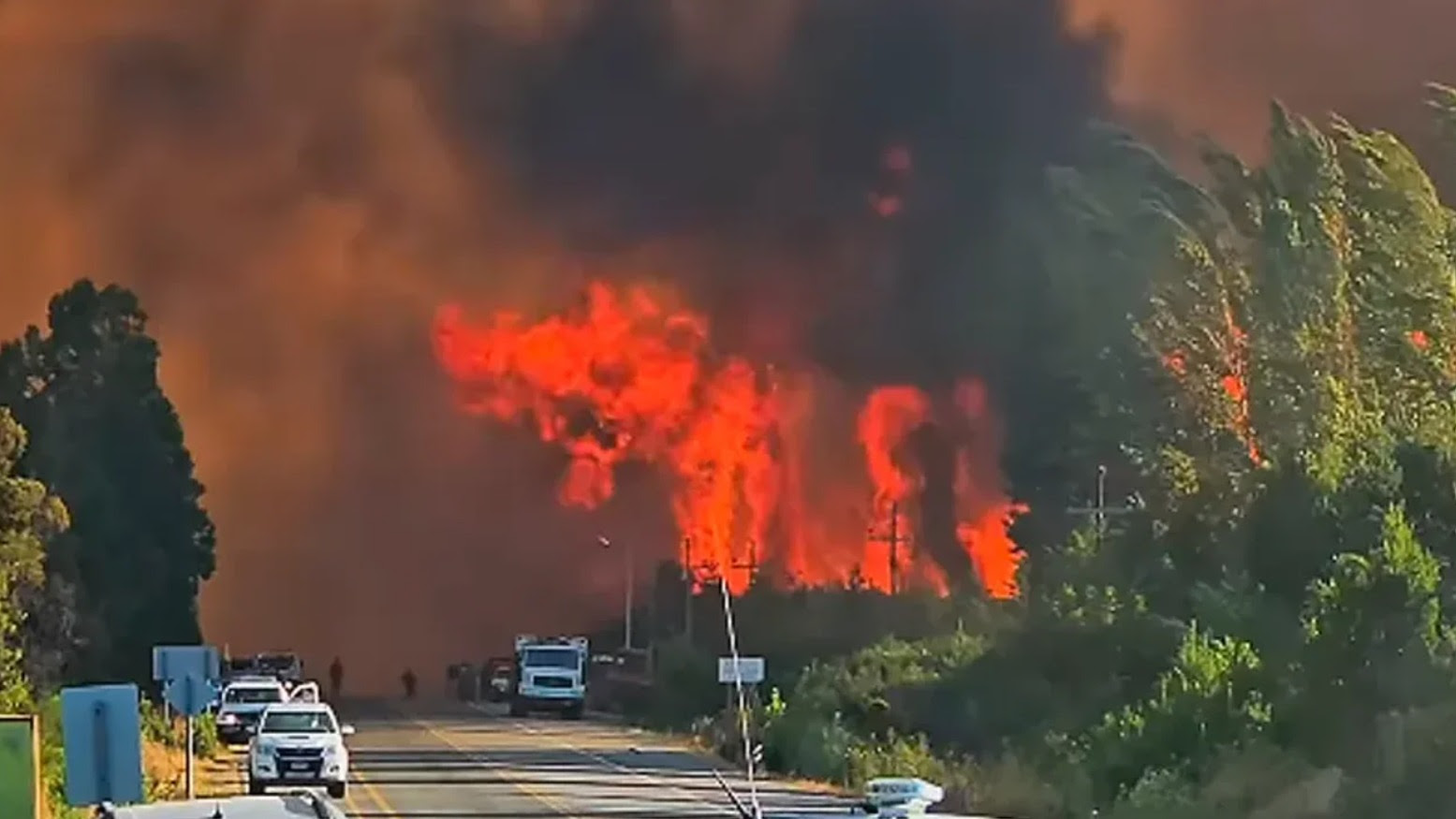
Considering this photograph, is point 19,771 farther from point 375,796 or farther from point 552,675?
point 552,675

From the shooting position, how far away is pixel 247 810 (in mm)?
12391

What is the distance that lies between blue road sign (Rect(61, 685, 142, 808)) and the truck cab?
70.3 meters

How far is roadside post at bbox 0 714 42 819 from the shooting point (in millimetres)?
19781

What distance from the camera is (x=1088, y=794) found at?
48.4 metres

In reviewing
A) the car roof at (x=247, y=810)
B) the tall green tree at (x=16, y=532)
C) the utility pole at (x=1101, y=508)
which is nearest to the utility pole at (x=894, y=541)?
the utility pole at (x=1101, y=508)

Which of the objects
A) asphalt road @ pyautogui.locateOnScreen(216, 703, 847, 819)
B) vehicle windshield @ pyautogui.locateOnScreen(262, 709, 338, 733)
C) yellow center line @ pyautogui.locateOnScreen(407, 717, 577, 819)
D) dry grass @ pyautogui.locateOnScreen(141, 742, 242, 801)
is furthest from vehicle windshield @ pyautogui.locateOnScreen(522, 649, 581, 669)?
vehicle windshield @ pyautogui.locateOnScreen(262, 709, 338, 733)

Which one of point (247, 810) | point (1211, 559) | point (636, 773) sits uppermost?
point (1211, 559)

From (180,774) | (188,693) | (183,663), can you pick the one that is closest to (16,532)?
(180,774)

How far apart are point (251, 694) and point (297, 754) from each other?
2494cm

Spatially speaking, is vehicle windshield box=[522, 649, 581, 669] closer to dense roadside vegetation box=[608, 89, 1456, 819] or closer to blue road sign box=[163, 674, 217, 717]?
dense roadside vegetation box=[608, 89, 1456, 819]

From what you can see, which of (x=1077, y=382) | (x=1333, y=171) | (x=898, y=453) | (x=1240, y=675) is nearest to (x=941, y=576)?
(x=898, y=453)

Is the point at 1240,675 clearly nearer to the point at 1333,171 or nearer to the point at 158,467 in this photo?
the point at 1333,171

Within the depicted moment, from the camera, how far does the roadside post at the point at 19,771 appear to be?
19.8 metres

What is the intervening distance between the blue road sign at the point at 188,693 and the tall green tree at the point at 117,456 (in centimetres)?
4468
